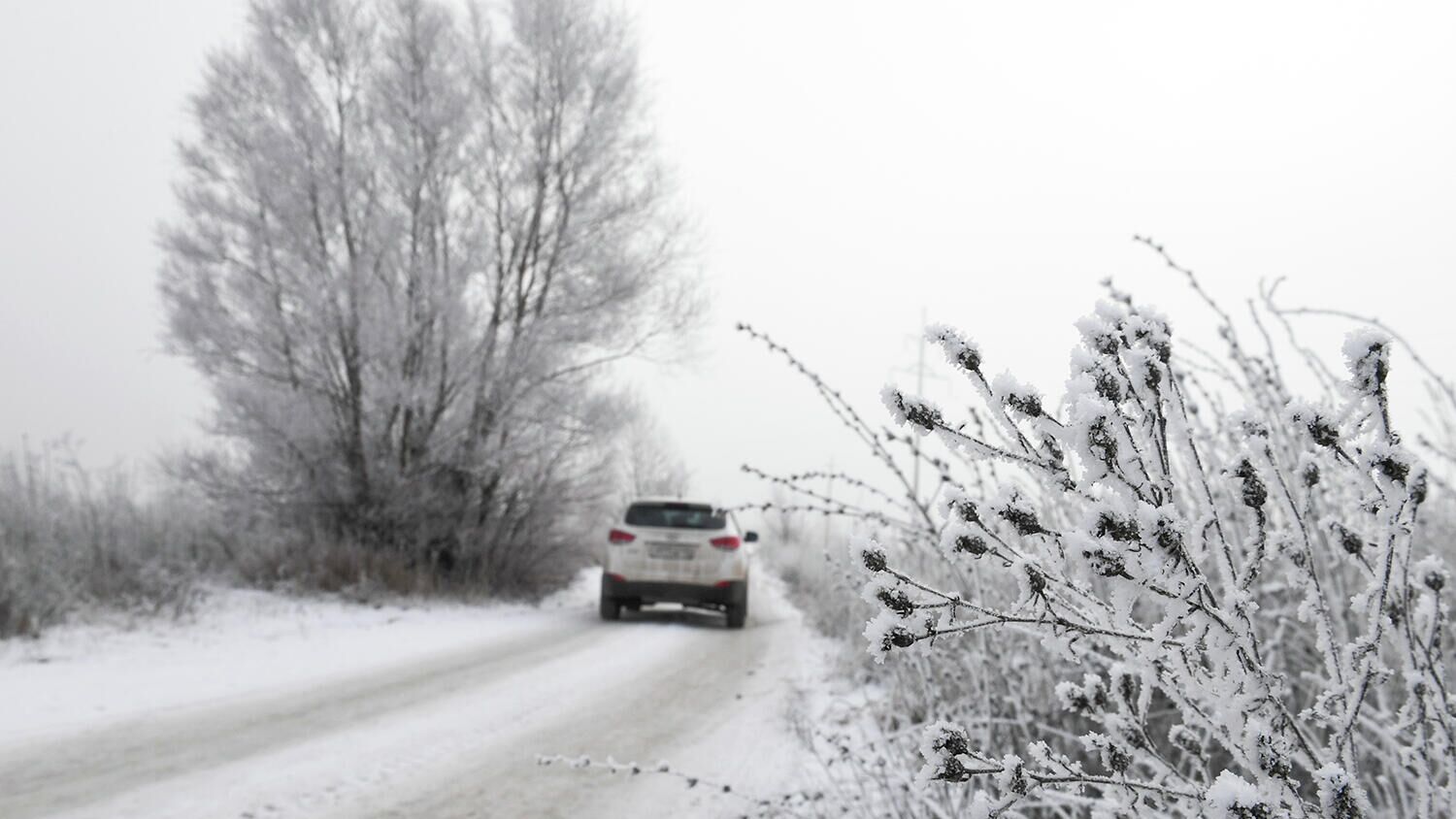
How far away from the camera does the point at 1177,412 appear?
3.86 ft

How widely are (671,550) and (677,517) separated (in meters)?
0.44

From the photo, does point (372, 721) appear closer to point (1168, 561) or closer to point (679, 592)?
point (1168, 561)

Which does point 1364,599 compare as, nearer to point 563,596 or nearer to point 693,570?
point 693,570

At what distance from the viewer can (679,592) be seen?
10742 millimetres

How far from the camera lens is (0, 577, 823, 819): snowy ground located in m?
3.41

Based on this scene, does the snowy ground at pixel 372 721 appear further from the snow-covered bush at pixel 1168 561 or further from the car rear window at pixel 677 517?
the snow-covered bush at pixel 1168 561

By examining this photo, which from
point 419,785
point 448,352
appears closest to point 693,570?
point 448,352

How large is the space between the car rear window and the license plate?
245 millimetres

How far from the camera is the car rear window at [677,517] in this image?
1102 cm

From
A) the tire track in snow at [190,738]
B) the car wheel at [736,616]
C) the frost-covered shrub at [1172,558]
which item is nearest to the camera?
the frost-covered shrub at [1172,558]

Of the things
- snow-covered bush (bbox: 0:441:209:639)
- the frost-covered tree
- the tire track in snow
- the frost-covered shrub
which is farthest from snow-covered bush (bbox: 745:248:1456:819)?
the frost-covered tree

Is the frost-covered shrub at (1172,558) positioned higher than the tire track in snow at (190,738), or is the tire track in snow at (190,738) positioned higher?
the frost-covered shrub at (1172,558)

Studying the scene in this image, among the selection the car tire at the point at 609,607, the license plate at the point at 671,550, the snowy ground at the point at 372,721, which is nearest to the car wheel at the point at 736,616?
the license plate at the point at 671,550

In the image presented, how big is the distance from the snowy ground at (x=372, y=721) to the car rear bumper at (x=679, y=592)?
187cm
